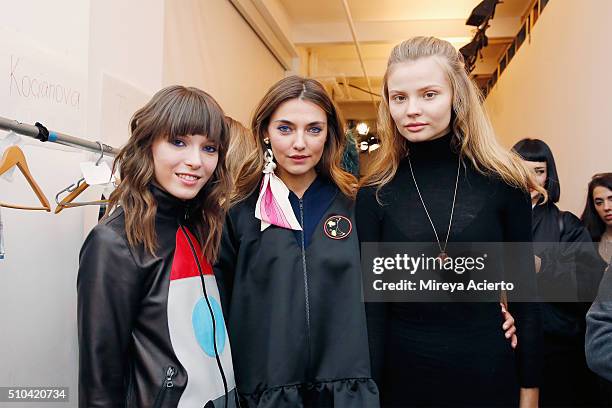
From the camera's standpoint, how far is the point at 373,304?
5.08 ft

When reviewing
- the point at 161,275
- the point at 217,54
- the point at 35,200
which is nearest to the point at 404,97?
the point at 161,275

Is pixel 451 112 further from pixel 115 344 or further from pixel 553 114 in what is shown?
pixel 553 114

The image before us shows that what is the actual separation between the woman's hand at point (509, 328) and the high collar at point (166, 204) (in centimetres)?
93

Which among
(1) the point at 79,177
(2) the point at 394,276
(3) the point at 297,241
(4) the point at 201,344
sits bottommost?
(4) the point at 201,344

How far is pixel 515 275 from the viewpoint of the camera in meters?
1.53

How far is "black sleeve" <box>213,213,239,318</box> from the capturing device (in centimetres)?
161

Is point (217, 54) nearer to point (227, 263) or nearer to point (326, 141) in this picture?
point (326, 141)

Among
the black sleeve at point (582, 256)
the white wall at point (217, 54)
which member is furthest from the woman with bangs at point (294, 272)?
the white wall at point (217, 54)

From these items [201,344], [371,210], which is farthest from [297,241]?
[201,344]

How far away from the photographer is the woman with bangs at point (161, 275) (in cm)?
125

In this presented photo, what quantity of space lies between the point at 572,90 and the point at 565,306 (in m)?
1.89

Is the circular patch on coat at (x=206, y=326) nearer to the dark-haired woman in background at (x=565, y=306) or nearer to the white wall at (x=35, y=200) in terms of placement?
the white wall at (x=35, y=200)

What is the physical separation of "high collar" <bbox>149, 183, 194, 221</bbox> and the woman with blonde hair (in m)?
0.54

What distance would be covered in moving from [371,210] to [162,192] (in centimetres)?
59
